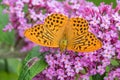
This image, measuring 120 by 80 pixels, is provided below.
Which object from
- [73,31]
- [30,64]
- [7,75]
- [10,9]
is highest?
[10,9]

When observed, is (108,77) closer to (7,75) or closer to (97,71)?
(97,71)

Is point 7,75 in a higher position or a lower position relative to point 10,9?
lower

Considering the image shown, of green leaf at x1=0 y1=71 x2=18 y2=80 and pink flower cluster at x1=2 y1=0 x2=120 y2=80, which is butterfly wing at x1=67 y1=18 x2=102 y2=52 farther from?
green leaf at x1=0 y1=71 x2=18 y2=80

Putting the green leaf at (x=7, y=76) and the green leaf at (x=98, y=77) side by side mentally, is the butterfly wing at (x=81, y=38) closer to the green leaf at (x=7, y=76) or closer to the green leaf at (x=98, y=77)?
the green leaf at (x=98, y=77)

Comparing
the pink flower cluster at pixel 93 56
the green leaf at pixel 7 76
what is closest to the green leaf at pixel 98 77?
the pink flower cluster at pixel 93 56

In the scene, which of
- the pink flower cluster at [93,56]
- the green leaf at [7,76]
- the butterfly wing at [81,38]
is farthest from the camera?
the green leaf at [7,76]

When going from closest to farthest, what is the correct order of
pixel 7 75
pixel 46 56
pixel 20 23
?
1. pixel 46 56
2. pixel 20 23
3. pixel 7 75

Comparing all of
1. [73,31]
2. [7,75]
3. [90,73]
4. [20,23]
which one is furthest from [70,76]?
[7,75]

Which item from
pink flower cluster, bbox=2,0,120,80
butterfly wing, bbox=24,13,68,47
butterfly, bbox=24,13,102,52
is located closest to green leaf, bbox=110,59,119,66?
pink flower cluster, bbox=2,0,120,80
